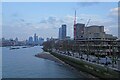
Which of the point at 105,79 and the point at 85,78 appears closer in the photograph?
the point at 105,79

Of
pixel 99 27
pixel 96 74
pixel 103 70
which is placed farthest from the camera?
pixel 99 27

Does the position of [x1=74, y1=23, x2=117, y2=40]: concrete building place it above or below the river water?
above

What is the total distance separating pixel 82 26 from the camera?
61219mm

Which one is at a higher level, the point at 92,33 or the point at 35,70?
the point at 92,33

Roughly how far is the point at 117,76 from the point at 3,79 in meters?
5.59

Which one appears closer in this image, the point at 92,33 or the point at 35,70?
the point at 35,70

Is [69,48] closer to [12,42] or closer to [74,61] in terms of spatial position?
[74,61]

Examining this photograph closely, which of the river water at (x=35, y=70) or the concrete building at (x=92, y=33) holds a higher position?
the concrete building at (x=92, y=33)

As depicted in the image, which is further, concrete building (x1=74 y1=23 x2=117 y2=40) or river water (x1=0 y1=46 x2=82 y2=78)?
concrete building (x1=74 y1=23 x2=117 y2=40)

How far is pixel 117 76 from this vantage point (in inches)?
425

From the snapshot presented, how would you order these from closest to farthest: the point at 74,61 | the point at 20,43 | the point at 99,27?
the point at 74,61, the point at 99,27, the point at 20,43

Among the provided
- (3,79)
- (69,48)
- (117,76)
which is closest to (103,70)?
(117,76)

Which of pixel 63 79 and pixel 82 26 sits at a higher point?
pixel 82 26

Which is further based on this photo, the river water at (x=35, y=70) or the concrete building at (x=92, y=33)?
the concrete building at (x=92, y=33)
